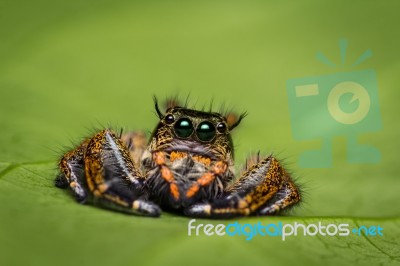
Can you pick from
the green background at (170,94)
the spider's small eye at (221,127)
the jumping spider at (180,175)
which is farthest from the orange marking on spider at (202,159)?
the green background at (170,94)

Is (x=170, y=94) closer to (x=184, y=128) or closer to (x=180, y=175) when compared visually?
(x=184, y=128)

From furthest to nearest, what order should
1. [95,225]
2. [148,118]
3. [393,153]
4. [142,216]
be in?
[148,118], [393,153], [142,216], [95,225]

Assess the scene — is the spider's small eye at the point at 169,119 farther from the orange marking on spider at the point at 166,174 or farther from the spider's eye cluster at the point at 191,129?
the orange marking on spider at the point at 166,174

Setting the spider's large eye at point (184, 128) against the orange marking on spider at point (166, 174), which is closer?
the orange marking on spider at point (166, 174)

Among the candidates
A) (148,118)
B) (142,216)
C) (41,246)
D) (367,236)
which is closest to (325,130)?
(148,118)

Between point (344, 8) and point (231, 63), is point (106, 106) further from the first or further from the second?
point (344, 8)

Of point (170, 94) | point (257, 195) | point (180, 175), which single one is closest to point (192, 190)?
point (180, 175)

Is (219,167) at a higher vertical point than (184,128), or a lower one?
lower
